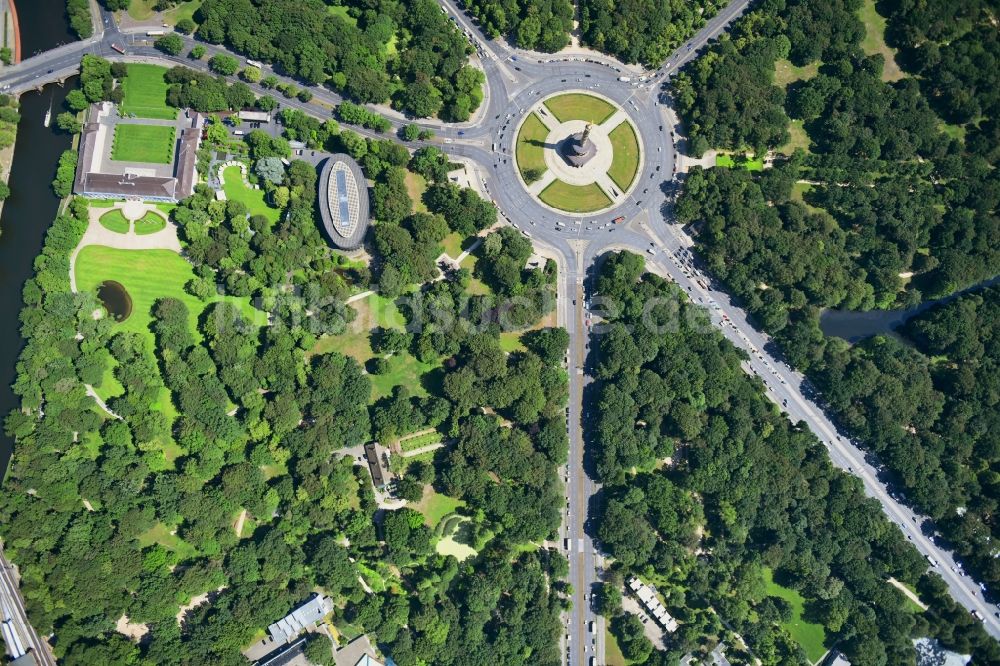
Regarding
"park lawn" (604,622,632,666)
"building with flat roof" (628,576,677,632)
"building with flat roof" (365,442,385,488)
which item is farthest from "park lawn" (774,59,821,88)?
"park lawn" (604,622,632,666)

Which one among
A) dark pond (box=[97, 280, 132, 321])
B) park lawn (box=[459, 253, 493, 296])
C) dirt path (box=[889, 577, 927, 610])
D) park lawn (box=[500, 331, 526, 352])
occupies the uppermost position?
dark pond (box=[97, 280, 132, 321])

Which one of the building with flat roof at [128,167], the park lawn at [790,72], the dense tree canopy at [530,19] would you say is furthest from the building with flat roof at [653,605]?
the building with flat roof at [128,167]

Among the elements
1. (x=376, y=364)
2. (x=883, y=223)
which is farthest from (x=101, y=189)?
(x=883, y=223)

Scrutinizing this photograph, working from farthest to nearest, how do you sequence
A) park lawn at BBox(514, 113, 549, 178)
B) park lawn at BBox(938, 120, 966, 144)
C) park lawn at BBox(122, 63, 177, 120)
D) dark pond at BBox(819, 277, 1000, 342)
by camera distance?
1. park lawn at BBox(938, 120, 966, 144)
2. park lawn at BBox(514, 113, 549, 178)
3. dark pond at BBox(819, 277, 1000, 342)
4. park lawn at BBox(122, 63, 177, 120)

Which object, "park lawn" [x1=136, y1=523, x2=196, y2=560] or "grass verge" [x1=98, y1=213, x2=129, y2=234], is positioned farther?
"grass verge" [x1=98, y1=213, x2=129, y2=234]

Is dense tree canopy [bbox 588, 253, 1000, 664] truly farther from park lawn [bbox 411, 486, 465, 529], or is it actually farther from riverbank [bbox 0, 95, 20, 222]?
riverbank [bbox 0, 95, 20, 222]

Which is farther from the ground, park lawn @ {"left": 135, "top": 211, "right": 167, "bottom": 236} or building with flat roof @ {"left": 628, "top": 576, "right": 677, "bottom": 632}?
park lawn @ {"left": 135, "top": 211, "right": 167, "bottom": 236}

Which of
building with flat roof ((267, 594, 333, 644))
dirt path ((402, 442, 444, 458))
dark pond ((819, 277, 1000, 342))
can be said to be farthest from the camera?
dark pond ((819, 277, 1000, 342))
